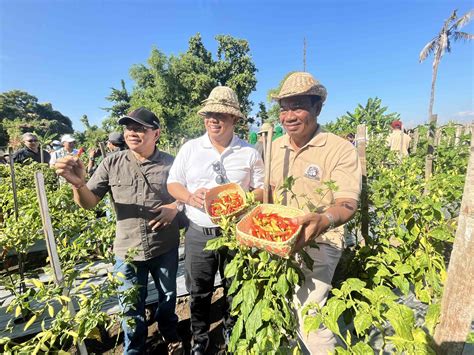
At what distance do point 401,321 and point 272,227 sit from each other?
24.3 inches

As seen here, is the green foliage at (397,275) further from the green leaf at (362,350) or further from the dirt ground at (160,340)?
the dirt ground at (160,340)

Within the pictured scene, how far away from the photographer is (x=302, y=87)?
1.55m

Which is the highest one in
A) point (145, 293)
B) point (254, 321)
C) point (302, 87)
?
point (302, 87)

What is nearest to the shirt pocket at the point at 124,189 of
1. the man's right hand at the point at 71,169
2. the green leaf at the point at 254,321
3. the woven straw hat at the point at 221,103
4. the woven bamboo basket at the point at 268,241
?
the man's right hand at the point at 71,169

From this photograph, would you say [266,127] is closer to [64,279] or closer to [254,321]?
[254,321]

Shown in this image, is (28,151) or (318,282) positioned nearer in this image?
(318,282)

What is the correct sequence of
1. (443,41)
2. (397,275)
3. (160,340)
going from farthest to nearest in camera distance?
(443,41)
(160,340)
(397,275)

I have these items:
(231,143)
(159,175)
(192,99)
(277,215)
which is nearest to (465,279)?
(277,215)

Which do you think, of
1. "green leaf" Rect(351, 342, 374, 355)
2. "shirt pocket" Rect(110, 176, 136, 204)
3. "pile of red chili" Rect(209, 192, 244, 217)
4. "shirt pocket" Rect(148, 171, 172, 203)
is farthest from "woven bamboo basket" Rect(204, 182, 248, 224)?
"green leaf" Rect(351, 342, 374, 355)

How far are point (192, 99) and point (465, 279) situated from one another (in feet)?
102

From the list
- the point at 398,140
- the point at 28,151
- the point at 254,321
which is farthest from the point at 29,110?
the point at 254,321

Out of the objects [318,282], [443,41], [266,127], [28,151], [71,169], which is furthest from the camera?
[443,41]

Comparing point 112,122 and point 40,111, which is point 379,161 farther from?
point 40,111

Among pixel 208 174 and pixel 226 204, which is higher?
pixel 208 174
